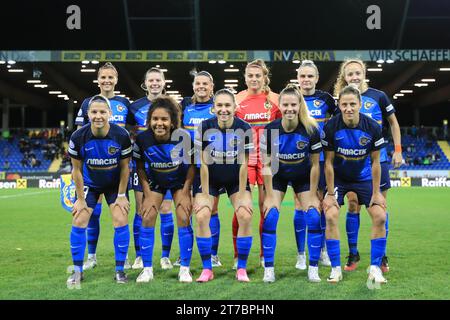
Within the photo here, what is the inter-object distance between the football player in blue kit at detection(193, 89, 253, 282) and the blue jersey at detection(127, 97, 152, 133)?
111cm

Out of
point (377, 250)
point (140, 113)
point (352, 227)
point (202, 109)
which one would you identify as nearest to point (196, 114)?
point (202, 109)

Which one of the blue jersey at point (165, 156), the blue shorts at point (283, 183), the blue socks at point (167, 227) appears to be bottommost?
the blue socks at point (167, 227)

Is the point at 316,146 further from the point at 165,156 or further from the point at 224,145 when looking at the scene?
the point at 165,156

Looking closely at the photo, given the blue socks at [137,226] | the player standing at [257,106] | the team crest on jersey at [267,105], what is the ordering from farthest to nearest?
1. the blue socks at [137,226]
2. the team crest on jersey at [267,105]
3. the player standing at [257,106]

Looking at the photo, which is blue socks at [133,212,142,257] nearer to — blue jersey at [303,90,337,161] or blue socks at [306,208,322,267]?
blue socks at [306,208,322,267]

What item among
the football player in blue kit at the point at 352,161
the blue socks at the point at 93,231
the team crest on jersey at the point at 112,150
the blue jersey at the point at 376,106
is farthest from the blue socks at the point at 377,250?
the blue socks at the point at 93,231

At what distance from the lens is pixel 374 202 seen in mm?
5113

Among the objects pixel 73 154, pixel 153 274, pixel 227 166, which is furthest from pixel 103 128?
pixel 153 274

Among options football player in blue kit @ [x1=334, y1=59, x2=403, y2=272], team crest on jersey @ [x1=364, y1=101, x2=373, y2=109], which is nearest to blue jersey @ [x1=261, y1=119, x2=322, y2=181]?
football player in blue kit @ [x1=334, y1=59, x2=403, y2=272]

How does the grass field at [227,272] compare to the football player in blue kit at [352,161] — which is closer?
the grass field at [227,272]

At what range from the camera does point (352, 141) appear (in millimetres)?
5168

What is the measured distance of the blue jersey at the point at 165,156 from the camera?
17.3 ft

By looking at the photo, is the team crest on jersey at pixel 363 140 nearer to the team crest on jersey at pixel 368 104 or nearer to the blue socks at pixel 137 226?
the team crest on jersey at pixel 368 104
